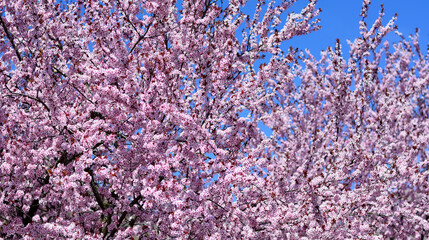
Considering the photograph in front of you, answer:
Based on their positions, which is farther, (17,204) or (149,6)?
(17,204)

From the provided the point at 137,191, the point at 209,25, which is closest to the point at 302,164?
the point at 209,25

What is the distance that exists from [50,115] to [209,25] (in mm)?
3091

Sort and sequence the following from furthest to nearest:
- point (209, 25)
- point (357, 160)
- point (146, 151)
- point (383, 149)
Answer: point (383, 149), point (357, 160), point (209, 25), point (146, 151)

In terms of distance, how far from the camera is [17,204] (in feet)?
23.1

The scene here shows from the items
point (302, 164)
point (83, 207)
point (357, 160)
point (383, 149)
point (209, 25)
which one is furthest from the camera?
point (302, 164)

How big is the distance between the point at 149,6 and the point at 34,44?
2.10m

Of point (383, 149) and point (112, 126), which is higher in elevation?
point (383, 149)

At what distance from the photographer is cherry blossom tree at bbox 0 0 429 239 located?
18.3 feet

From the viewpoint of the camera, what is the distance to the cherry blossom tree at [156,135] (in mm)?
5574

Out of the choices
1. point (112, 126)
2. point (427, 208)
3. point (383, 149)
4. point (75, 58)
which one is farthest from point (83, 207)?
point (427, 208)

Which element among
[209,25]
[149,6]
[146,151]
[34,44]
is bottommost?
[146,151]

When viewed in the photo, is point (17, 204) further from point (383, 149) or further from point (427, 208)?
point (427, 208)

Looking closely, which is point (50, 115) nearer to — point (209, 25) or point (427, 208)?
point (209, 25)

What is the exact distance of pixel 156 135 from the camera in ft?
17.7
